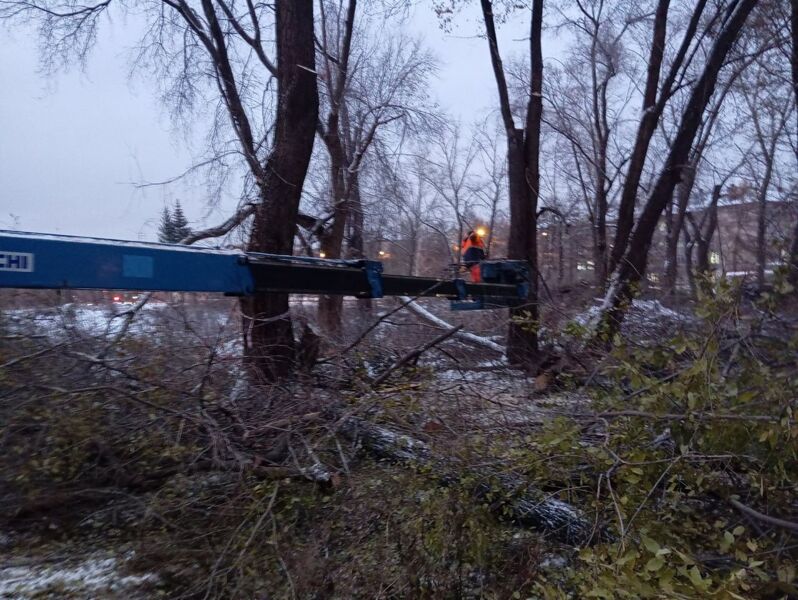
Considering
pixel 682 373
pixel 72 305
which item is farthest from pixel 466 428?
pixel 72 305

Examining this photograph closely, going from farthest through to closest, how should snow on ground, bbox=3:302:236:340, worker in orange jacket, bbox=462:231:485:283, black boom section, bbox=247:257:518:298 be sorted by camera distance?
worker in orange jacket, bbox=462:231:485:283, snow on ground, bbox=3:302:236:340, black boom section, bbox=247:257:518:298

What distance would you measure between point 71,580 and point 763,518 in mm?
3829

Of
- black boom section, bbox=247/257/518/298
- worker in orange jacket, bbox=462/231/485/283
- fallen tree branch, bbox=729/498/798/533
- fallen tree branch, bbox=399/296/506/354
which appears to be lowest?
fallen tree branch, bbox=729/498/798/533

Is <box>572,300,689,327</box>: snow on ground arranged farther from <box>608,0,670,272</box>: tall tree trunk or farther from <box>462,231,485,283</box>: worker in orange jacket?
<box>608,0,670,272</box>: tall tree trunk

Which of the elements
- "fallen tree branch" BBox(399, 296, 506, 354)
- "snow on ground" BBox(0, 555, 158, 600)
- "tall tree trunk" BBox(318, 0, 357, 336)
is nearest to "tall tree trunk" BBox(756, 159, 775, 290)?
"fallen tree branch" BBox(399, 296, 506, 354)

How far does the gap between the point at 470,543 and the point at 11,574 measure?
2.79 meters

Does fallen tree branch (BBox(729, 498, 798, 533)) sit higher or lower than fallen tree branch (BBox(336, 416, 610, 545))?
higher

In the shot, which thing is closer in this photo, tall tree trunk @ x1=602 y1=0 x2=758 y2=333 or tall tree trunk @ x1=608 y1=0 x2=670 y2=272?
tall tree trunk @ x1=602 y1=0 x2=758 y2=333

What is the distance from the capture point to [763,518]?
2.95 metres

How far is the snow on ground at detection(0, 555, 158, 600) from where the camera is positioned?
3918 millimetres

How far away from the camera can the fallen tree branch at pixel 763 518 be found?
9.22 ft

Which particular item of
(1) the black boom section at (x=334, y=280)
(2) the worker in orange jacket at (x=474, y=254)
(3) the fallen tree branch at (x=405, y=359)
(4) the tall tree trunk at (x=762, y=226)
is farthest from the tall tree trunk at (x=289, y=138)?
(4) the tall tree trunk at (x=762, y=226)

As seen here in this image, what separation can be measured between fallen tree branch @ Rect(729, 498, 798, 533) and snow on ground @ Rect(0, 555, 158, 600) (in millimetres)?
3251

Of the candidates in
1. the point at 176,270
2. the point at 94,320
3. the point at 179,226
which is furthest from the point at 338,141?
the point at 176,270
